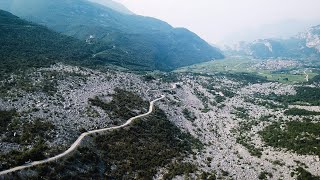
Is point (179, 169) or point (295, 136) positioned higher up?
point (295, 136)

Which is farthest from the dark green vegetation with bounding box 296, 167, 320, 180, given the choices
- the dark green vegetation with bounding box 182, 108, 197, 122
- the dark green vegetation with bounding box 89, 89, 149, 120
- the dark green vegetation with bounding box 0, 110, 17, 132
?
the dark green vegetation with bounding box 0, 110, 17, 132

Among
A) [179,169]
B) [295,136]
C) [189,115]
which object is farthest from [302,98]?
[179,169]

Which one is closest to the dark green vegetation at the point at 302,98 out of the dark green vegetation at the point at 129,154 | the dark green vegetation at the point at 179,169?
the dark green vegetation at the point at 129,154

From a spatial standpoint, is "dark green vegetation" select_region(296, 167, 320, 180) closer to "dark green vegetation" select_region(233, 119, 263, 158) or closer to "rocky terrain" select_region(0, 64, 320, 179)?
"rocky terrain" select_region(0, 64, 320, 179)

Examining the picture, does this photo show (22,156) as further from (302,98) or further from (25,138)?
(302,98)

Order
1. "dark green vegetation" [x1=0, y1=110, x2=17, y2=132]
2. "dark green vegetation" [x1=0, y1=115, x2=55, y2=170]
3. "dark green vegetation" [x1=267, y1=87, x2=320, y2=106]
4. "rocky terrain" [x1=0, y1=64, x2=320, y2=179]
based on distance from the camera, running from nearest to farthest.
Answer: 1. "dark green vegetation" [x1=0, y1=115, x2=55, y2=170]
2. "dark green vegetation" [x1=0, y1=110, x2=17, y2=132]
3. "rocky terrain" [x1=0, y1=64, x2=320, y2=179]
4. "dark green vegetation" [x1=267, y1=87, x2=320, y2=106]

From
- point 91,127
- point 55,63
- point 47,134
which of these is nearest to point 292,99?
point 55,63
